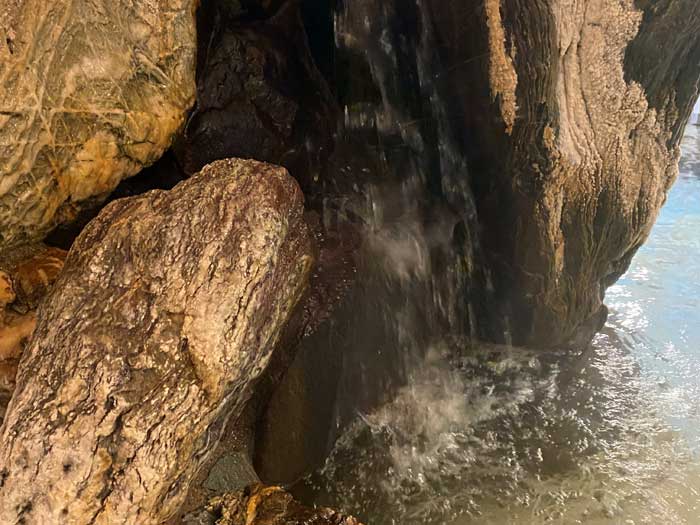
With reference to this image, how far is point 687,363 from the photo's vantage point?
408cm

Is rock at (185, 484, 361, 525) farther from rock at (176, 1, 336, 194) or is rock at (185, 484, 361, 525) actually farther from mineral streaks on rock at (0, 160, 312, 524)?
rock at (176, 1, 336, 194)

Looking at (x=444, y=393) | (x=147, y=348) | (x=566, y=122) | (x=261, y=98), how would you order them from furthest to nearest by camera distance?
(x=444, y=393) → (x=261, y=98) → (x=566, y=122) → (x=147, y=348)

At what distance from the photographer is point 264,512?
7.87ft

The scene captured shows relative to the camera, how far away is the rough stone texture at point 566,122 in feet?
8.42

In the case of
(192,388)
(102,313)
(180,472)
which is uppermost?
(102,313)

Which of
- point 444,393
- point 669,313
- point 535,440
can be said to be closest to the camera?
point 535,440

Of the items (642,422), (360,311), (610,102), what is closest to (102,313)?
(360,311)

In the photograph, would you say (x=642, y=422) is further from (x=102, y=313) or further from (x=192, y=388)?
(x=102, y=313)

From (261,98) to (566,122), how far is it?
1.51 meters

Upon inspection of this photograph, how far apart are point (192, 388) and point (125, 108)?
42.9 inches

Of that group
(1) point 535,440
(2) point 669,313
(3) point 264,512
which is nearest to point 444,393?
(1) point 535,440

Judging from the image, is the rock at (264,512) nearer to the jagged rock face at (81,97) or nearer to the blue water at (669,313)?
the jagged rock face at (81,97)

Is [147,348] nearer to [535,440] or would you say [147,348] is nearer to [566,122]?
[566,122]

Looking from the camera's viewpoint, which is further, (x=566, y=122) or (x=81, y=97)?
(x=566, y=122)
